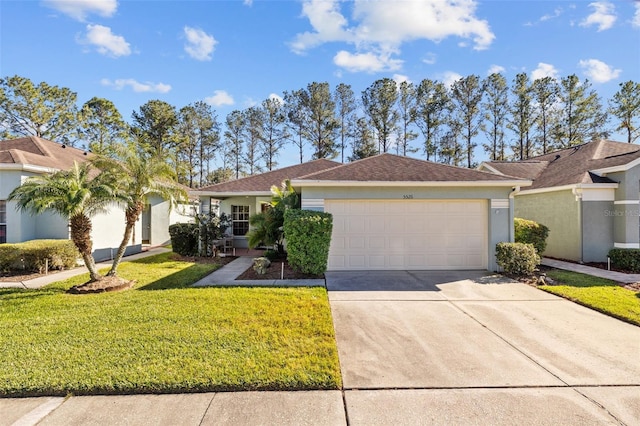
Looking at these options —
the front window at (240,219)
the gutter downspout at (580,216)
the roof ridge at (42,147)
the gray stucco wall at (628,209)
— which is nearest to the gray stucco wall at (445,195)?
the gutter downspout at (580,216)

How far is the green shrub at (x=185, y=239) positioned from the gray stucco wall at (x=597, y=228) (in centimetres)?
1565

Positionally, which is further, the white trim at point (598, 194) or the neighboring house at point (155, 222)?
the neighboring house at point (155, 222)

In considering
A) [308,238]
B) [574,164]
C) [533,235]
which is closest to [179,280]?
[308,238]

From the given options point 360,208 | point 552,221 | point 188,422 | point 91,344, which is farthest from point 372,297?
point 552,221

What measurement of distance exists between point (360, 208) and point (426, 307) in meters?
4.43

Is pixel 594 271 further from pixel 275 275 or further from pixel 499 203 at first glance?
pixel 275 275

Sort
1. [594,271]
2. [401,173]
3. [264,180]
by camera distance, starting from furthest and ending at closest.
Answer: [264,180], [401,173], [594,271]

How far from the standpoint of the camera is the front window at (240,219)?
52.9ft

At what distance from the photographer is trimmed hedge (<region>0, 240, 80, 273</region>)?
30.9 ft

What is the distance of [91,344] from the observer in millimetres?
4480

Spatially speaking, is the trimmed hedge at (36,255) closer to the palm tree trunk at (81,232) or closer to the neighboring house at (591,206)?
the palm tree trunk at (81,232)

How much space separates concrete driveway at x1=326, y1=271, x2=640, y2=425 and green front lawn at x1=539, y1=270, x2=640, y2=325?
0.36 metres

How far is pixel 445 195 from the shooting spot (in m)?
10.0

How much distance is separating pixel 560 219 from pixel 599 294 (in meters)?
6.34
